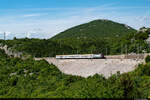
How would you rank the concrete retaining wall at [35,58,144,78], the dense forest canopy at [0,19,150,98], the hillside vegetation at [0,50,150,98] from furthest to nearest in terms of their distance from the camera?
1. the concrete retaining wall at [35,58,144,78]
2. the dense forest canopy at [0,19,150,98]
3. the hillside vegetation at [0,50,150,98]

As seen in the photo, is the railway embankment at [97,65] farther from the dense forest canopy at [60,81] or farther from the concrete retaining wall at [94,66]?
the dense forest canopy at [60,81]

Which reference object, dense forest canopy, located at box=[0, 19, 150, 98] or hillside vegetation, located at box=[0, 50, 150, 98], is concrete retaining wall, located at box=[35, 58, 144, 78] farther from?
hillside vegetation, located at box=[0, 50, 150, 98]

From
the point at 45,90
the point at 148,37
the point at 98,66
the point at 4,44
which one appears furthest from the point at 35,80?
the point at 148,37

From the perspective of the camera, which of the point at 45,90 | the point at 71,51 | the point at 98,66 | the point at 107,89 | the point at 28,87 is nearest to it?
the point at 107,89

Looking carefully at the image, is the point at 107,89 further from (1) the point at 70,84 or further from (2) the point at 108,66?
(2) the point at 108,66

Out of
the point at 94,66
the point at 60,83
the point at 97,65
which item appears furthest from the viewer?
the point at 94,66

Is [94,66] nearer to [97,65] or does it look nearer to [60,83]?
[97,65]

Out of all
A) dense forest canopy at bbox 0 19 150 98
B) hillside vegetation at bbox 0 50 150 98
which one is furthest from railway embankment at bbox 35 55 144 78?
hillside vegetation at bbox 0 50 150 98

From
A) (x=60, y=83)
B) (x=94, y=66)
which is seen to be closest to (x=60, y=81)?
(x=60, y=83)

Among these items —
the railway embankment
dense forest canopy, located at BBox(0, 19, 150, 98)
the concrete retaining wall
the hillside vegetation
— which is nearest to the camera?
the hillside vegetation
